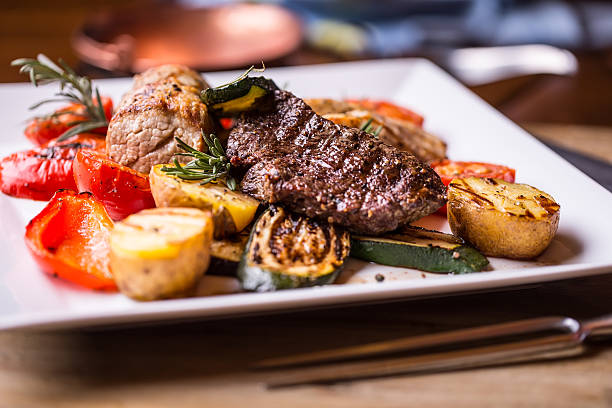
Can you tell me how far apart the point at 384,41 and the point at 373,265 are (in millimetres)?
5513

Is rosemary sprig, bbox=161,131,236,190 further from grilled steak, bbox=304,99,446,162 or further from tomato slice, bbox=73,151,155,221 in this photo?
grilled steak, bbox=304,99,446,162

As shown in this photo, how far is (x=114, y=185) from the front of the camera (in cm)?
254

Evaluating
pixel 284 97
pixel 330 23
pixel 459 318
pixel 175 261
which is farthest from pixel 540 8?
pixel 175 261

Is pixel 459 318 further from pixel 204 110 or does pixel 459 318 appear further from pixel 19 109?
pixel 19 109

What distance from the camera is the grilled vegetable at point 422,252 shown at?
2289 mm

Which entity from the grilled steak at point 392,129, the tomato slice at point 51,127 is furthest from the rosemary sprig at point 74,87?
the grilled steak at point 392,129

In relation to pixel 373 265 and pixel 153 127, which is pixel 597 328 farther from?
pixel 153 127

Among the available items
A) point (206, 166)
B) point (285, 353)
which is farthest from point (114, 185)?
point (285, 353)

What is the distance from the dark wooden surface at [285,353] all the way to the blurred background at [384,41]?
1723 mm

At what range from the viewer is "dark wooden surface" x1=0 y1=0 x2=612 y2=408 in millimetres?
1831

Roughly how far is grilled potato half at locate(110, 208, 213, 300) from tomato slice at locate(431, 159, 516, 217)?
1352 millimetres

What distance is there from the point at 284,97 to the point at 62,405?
4.96 feet

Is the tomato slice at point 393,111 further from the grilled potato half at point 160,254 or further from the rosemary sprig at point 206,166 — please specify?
the grilled potato half at point 160,254

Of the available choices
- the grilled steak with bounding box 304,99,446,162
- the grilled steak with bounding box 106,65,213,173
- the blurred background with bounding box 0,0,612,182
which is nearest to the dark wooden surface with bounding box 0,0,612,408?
the grilled steak with bounding box 106,65,213,173
